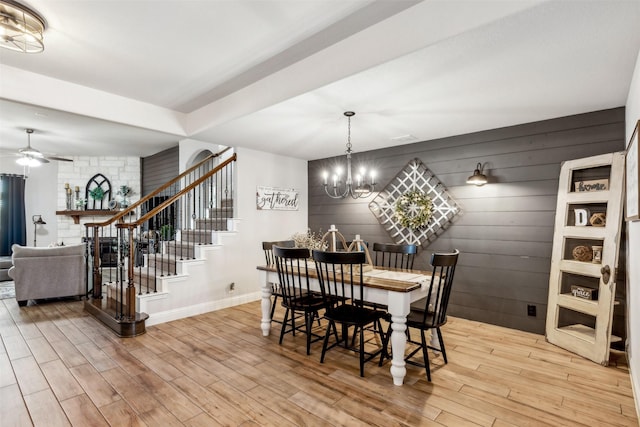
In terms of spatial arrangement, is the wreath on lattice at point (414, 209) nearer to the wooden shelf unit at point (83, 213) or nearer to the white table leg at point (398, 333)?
the white table leg at point (398, 333)

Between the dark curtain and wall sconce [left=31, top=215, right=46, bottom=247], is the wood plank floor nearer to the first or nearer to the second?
wall sconce [left=31, top=215, right=46, bottom=247]

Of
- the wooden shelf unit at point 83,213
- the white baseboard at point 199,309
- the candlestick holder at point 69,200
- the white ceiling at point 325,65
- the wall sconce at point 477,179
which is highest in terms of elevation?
the white ceiling at point 325,65

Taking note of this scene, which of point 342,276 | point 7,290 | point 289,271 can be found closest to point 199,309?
point 289,271

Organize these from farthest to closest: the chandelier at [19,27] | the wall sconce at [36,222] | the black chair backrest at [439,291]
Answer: the wall sconce at [36,222] < the black chair backrest at [439,291] < the chandelier at [19,27]

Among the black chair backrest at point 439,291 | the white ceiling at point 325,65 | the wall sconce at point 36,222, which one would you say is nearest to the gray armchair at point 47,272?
the white ceiling at point 325,65

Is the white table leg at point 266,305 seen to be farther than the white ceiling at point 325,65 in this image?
Yes

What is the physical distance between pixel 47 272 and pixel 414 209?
5.39m

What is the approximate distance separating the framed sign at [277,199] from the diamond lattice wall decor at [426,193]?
1.43 meters

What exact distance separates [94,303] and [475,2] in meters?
5.21

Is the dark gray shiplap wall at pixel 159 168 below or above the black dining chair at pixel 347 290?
above

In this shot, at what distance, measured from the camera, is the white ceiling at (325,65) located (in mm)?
2061

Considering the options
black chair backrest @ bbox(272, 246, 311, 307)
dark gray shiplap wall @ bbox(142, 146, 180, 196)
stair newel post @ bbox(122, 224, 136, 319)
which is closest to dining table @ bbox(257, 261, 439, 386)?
black chair backrest @ bbox(272, 246, 311, 307)

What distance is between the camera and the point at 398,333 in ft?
8.04

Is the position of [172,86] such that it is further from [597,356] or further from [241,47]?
[597,356]
